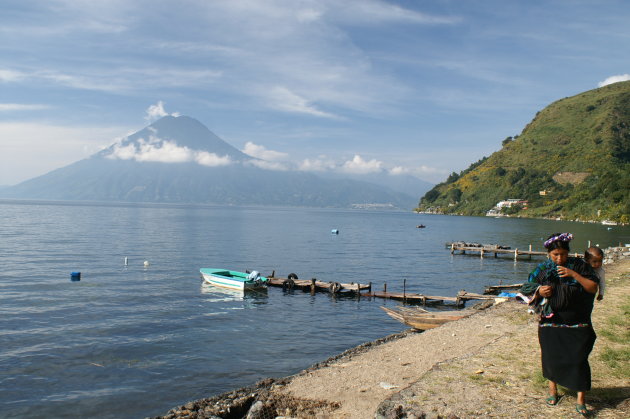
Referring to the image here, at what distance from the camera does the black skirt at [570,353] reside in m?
7.71

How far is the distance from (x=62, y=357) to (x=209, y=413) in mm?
9309

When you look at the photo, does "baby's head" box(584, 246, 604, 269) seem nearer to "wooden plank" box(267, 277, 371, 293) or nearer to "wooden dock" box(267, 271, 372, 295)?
"wooden dock" box(267, 271, 372, 295)

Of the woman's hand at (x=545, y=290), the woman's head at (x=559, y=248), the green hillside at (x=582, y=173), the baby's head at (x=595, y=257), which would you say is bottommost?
the woman's hand at (x=545, y=290)

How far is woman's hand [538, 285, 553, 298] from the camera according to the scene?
299 inches

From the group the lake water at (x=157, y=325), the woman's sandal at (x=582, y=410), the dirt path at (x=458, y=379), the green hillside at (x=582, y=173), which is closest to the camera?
the woman's sandal at (x=582, y=410)

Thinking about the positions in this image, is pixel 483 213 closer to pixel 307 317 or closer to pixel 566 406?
pixel 307 317

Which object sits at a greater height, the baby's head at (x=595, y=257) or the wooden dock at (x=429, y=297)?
the baby's head at (x=595, y=257)

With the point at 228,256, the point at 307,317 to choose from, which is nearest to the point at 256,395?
the point at 307,317

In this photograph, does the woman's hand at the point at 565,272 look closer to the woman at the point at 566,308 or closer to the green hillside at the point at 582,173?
the woman at the point at 566,308

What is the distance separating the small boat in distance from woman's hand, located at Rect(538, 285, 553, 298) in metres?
26.3

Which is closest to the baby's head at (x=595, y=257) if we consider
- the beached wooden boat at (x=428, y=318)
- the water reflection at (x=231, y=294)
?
the beached wooden boat at (x=428, y=318)

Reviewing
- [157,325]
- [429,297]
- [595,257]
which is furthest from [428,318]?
[157,325]

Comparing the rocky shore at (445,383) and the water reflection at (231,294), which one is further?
the water reflection at (231,294)

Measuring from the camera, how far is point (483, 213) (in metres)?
199
